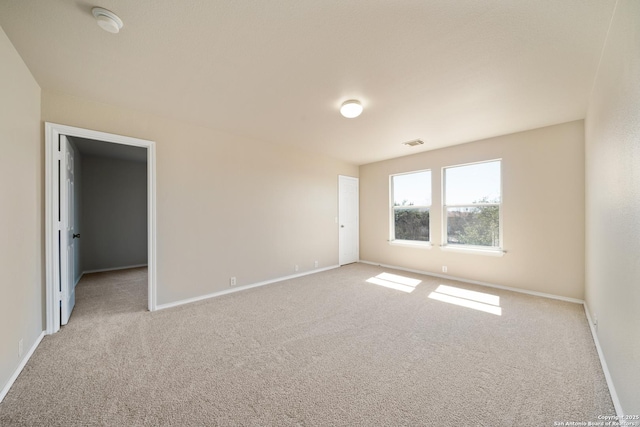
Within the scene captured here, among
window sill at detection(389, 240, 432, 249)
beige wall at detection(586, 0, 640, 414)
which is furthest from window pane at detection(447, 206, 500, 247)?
beige wall at detection(586, 0, 640, 414)

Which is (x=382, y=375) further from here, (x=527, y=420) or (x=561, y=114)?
(x=561, y=114)

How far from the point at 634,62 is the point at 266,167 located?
13.2ft

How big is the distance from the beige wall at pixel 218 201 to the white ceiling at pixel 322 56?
10.5 inches

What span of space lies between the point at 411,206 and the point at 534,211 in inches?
79.8

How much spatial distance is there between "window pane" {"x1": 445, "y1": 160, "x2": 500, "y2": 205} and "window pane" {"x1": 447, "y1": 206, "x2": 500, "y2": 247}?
16 centimetres

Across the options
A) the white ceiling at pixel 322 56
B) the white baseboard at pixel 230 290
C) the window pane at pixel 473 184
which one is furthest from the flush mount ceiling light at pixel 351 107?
the white baseboard at pixel 230 290

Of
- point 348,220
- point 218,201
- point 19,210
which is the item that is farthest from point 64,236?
point 348,220

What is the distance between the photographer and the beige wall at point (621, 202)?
1.30m

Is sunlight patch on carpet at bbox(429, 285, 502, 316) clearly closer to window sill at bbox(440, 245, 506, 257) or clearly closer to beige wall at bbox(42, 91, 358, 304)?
window sill at bbox(440, 245, 506, 257)

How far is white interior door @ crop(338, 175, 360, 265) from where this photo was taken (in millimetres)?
5767

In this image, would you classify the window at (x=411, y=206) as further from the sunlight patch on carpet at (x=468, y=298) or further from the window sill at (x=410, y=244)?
the sunlight patch on carpet at (x=468, y=298)

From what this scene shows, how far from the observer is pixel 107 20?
1598 mm

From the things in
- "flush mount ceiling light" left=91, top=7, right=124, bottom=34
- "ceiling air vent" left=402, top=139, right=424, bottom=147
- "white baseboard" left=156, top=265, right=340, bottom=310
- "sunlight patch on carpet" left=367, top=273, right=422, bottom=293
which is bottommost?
"sunlight patch on carpet" left=367, top=273, right=422, bottom=293

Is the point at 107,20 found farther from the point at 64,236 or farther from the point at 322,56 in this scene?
the point at 64,236
